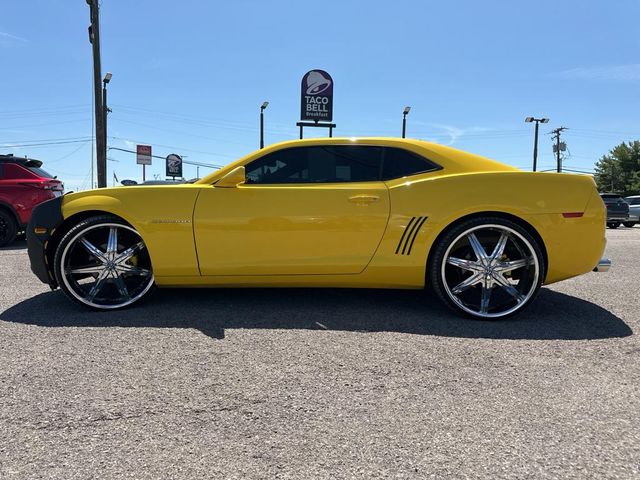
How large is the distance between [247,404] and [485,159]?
2720mm

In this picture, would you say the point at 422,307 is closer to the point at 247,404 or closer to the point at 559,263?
the point at 559,263

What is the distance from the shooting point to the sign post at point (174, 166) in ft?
117

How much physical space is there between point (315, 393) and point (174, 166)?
37.0 m

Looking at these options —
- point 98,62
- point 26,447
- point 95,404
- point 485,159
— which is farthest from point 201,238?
point 98,62

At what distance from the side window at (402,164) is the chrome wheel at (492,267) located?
0.61 metres

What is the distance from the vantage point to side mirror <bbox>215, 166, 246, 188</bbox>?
333 cm

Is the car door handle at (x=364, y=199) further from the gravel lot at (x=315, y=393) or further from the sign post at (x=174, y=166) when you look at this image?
the sign post at (x=174, y=166)

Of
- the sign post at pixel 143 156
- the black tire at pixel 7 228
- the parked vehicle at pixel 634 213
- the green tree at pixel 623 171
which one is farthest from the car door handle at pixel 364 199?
the green tree at pixel 623 171

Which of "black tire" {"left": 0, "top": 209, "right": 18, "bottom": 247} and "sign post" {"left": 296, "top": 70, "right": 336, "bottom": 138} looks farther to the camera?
"sign post" {"left": 296, "top": 70, "right": 336, "bottom": 138}

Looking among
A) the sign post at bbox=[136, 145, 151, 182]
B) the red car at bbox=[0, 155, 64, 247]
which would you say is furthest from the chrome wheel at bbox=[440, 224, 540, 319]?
the sign post at bbox=[136, 145, 151, 182]

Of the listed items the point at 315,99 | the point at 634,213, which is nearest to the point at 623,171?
the point at 634,213

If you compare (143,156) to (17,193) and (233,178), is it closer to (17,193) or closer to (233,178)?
(17,193)

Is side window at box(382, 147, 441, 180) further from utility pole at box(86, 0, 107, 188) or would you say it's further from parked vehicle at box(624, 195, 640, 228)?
parked vehicle at box(624, 195, 640, 228)

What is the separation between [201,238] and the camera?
3.29 m
